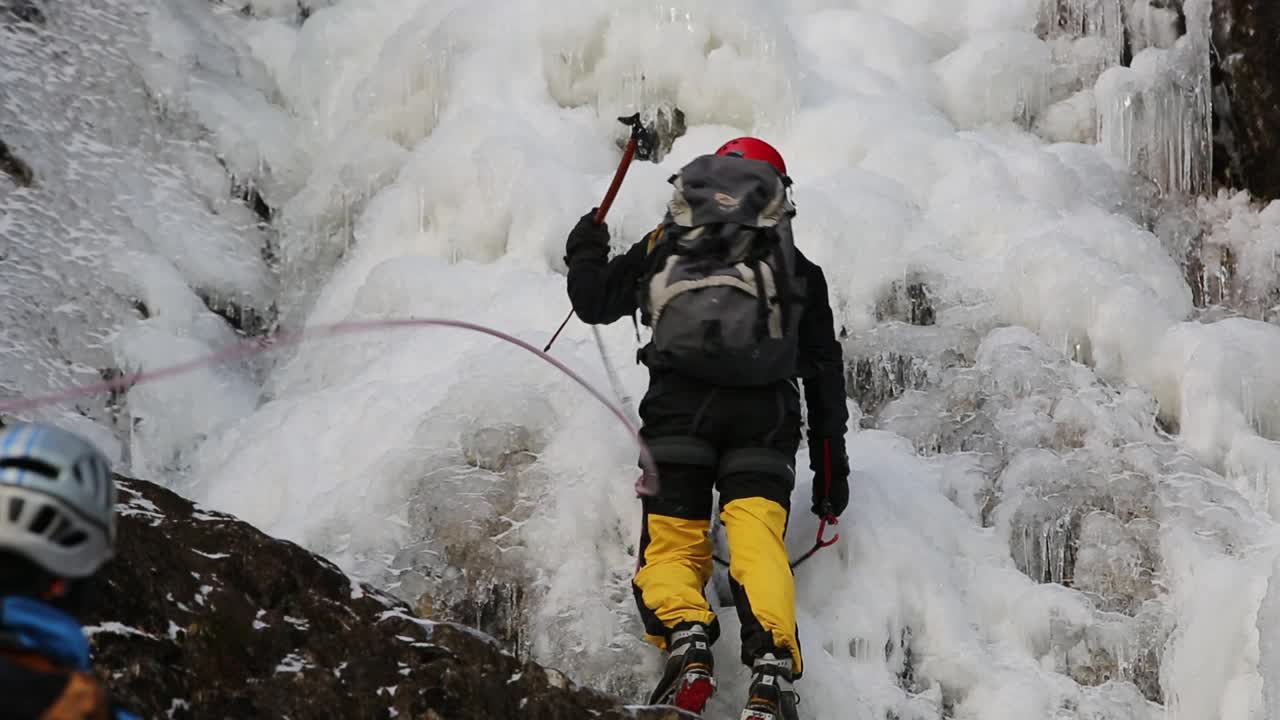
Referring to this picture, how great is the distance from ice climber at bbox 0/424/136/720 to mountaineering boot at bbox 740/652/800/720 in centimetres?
195

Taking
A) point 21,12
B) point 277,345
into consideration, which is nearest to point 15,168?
point 21,12

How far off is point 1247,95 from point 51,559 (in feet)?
22.9

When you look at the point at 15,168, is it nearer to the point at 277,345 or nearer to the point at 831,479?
the point at 277,345

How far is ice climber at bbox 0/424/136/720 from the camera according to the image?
1484mm

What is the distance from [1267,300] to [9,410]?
5822 millimetres

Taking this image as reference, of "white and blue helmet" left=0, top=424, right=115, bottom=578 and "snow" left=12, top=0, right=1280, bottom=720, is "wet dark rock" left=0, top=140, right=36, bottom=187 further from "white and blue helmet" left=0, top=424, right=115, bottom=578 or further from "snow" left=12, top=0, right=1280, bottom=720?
"white and blue helmet" left=0, top=424, right=115, bottom=578

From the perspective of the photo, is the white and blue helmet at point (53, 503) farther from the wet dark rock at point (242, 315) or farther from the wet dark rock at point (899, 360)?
the wet dark rock at point (242, 315)

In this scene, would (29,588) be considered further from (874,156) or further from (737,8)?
(737,8)

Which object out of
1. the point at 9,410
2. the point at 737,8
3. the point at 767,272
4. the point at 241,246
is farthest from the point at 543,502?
the point at 737,8

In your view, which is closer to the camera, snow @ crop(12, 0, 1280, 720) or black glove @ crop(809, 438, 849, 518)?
black glove @ crop(809, 438, 849, 518)

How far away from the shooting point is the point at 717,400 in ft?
A: 11.9

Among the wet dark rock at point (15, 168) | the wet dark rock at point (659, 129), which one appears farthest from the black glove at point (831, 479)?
the wet dark rock at point (15, 168)

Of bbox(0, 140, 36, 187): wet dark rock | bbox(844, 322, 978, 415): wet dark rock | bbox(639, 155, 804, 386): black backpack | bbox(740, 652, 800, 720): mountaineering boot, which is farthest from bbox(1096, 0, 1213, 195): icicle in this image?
bbox(0, 140, 36, 187): wet dark rock

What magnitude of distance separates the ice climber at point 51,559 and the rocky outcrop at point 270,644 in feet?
3.88
